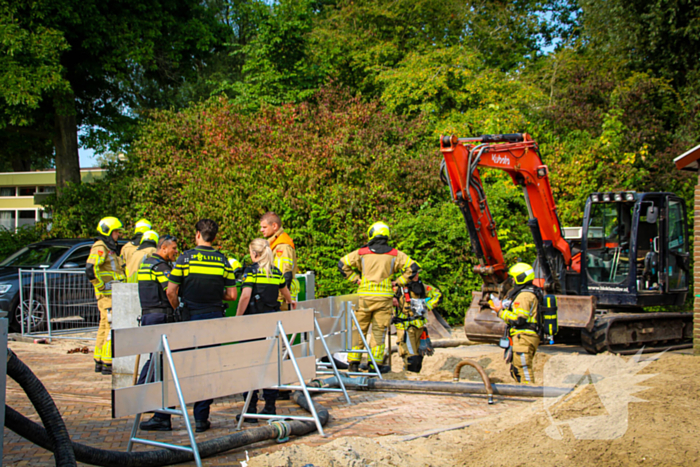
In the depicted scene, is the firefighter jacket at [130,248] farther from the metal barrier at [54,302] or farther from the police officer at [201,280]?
the metal barrier at [54,302]

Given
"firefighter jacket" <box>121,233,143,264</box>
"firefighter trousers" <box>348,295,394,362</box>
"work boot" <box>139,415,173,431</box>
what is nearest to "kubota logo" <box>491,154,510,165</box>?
"firefighter trousers" <box>348,295,394,362</box>

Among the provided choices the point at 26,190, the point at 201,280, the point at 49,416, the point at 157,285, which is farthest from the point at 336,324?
the point at 26,190

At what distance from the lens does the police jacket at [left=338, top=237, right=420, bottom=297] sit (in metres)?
8.13

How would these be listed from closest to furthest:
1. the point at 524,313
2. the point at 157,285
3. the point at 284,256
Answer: the point at 157,285, the point at 284,256, the point at 524,313

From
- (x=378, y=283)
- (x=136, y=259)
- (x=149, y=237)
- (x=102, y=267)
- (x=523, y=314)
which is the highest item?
(x=149, y=237)

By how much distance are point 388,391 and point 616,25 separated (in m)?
19.1

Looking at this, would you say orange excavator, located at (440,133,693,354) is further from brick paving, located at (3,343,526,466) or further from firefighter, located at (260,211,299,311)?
brick paving, located at (3,343,526,466)

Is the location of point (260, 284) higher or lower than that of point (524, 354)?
higher

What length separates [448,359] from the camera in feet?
32.3

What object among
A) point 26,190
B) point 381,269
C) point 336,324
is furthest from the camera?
point 26,190

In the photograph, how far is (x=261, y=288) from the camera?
6.48 m

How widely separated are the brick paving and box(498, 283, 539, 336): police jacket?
1.23 m

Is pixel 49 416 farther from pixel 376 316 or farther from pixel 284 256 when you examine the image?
pixel 376 316

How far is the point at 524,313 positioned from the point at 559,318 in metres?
3.20
